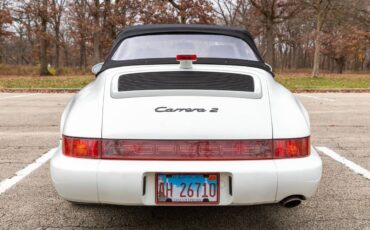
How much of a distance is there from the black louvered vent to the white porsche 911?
3 centimetres

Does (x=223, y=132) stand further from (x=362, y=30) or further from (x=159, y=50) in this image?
(x=362, y=30)

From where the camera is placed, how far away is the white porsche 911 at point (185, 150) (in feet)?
7.57

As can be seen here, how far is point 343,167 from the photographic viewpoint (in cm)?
Answer: 455

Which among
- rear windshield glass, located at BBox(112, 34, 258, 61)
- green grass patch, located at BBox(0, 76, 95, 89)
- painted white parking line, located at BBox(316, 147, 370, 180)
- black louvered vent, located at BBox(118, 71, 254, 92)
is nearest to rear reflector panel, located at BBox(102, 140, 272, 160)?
black louvered vent, located at BBox(118, 71, 254, 92)

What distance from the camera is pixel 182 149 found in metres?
2.35

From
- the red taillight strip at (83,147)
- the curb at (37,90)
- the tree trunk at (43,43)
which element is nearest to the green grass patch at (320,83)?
the curb at (37,90)

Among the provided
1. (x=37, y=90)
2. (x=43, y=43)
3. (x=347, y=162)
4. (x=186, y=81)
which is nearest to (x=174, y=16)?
(x=43, y=43)

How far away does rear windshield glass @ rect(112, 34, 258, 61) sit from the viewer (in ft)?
11.1

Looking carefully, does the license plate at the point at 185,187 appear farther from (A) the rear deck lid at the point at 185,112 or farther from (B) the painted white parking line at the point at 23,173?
(B) the painted white parking line at the point at 23,173

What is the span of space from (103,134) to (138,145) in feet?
0.74

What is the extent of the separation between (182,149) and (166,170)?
0.53 ft

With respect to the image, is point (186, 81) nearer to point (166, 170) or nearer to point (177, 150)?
point (177, 150)

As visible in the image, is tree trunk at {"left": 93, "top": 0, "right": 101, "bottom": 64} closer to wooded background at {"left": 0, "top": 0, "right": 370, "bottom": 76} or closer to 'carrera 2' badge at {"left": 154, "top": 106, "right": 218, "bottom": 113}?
wooded background at {"left": 0, "top": 0, "right": 370, "bottom": 76}

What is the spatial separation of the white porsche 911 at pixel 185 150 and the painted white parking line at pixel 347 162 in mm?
2176
